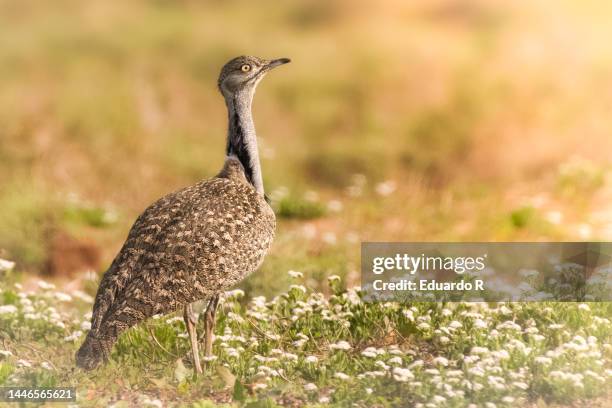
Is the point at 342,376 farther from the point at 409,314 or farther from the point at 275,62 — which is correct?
the point at 275,62

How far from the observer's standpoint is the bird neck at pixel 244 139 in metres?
6.62

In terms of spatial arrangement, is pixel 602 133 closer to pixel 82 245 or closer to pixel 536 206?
pixel 536 206

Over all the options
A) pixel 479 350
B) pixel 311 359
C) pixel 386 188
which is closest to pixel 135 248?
pixel 311 359

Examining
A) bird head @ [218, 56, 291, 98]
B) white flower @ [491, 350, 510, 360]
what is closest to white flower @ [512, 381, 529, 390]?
white flower @ [491, 350, 510, 360]

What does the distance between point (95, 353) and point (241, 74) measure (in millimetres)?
2317

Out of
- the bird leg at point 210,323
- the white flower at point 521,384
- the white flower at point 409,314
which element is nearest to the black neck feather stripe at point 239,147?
the bird leg at point 210,323

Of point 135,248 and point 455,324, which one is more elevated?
point 135,248

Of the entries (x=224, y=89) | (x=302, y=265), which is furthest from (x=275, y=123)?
(x=224, y=89)

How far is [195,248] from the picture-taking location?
5945 mm

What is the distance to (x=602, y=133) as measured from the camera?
12008 mm

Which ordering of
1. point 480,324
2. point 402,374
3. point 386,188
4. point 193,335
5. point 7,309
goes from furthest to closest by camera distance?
point 386,188 → point 7,309 → point 480,324 → point 193,335 → point 402,374

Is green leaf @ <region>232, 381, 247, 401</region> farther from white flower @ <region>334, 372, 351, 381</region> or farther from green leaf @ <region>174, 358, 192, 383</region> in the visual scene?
white flower @ <region>334, 372, 351, 381</region>

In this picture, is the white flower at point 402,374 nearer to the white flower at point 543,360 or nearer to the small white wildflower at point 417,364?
the small white wildflower at point 417,364

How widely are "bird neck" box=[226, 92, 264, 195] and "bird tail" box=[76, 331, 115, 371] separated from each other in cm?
164
